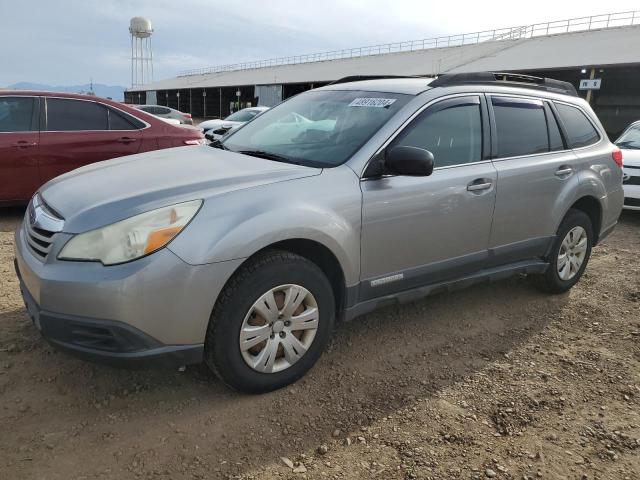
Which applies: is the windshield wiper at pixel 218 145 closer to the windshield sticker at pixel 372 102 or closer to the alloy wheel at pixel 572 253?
the windshield sticker at pixel 372 102

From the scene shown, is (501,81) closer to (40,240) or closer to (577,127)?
(577,127)

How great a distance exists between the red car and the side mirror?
4393 mm

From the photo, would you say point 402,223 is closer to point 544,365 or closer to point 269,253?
point 269,253

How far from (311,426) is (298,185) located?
1239 millimetres

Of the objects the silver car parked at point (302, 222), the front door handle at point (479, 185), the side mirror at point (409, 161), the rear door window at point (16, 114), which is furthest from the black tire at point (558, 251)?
the rear door window at point (16, 114)

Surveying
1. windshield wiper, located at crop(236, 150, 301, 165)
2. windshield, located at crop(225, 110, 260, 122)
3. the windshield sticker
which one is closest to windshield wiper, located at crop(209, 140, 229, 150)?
windshield wiper, located at crop(236, 150, 301, 165)

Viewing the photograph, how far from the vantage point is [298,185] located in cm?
276

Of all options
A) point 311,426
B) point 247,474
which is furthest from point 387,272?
point 247,474

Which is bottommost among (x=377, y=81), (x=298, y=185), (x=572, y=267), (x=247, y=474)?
(x=247, y=474)

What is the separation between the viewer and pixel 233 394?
9.14 feet

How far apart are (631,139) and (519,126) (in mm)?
6050

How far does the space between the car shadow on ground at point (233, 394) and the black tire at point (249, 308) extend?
0.39 feet

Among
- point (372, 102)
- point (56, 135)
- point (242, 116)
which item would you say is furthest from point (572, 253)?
point (242, 116)

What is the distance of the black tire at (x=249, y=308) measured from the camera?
250 cm
